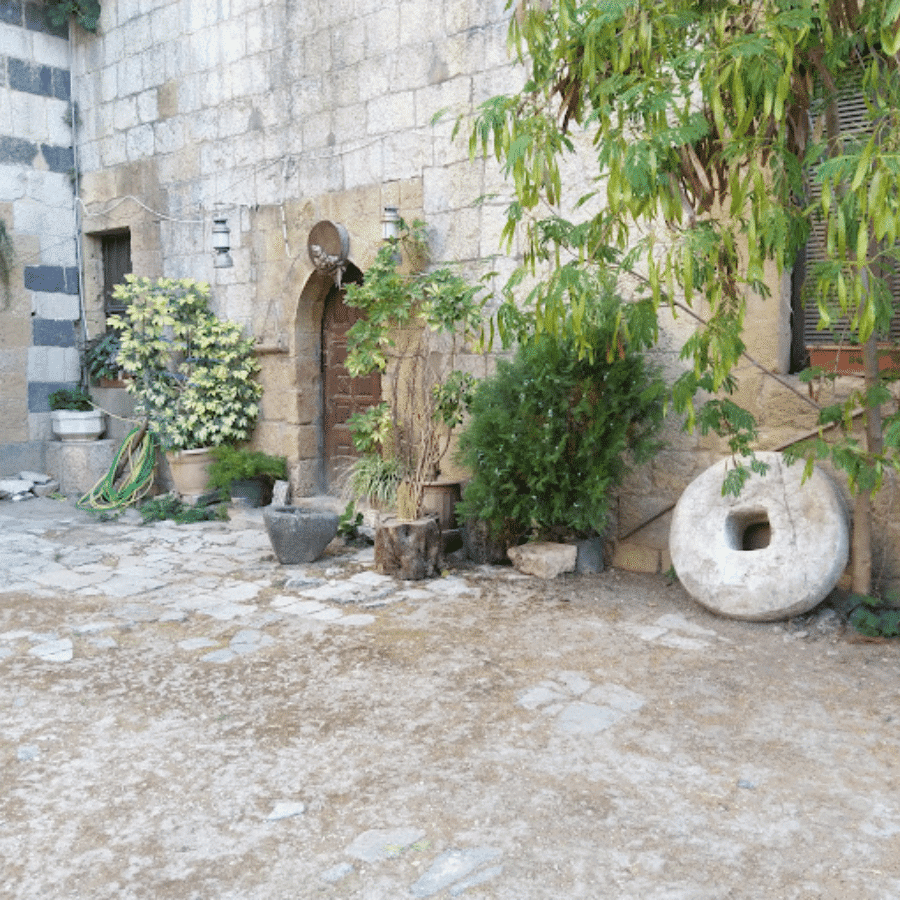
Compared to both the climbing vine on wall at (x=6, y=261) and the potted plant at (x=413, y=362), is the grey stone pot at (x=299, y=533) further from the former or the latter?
the climbing vine on wall at (x=6, y=261)

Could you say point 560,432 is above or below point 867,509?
above

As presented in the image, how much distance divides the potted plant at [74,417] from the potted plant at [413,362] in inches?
119

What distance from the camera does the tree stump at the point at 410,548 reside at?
5133mm

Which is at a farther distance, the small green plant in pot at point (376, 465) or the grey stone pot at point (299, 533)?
the small green plant in pot at point (376, 465)

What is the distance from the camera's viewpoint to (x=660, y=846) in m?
2.38

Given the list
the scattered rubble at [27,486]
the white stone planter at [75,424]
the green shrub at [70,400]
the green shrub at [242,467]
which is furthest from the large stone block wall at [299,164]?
the scattered rubble at [27,486]

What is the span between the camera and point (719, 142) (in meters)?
3.47

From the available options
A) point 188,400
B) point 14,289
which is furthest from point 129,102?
point 188,400

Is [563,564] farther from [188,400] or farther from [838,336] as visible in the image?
[188,400]

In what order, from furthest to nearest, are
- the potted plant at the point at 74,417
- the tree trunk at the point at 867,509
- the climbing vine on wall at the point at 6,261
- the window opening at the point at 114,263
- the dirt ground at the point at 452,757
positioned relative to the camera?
the window opening at the point at 114,263, the potted plant at the point at 74,417, the climbing vine on wall at the point at 6,261, the tree trunk at the point at 867,509, the dirt ground at the point at 452,757

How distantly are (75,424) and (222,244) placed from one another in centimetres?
219

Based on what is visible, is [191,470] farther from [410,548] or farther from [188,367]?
[410,548]

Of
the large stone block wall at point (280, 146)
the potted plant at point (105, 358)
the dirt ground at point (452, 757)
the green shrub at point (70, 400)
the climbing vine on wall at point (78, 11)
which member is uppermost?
the climbing vine on wall at point (78, 11)

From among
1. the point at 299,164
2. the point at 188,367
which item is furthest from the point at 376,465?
the point at 299,164
